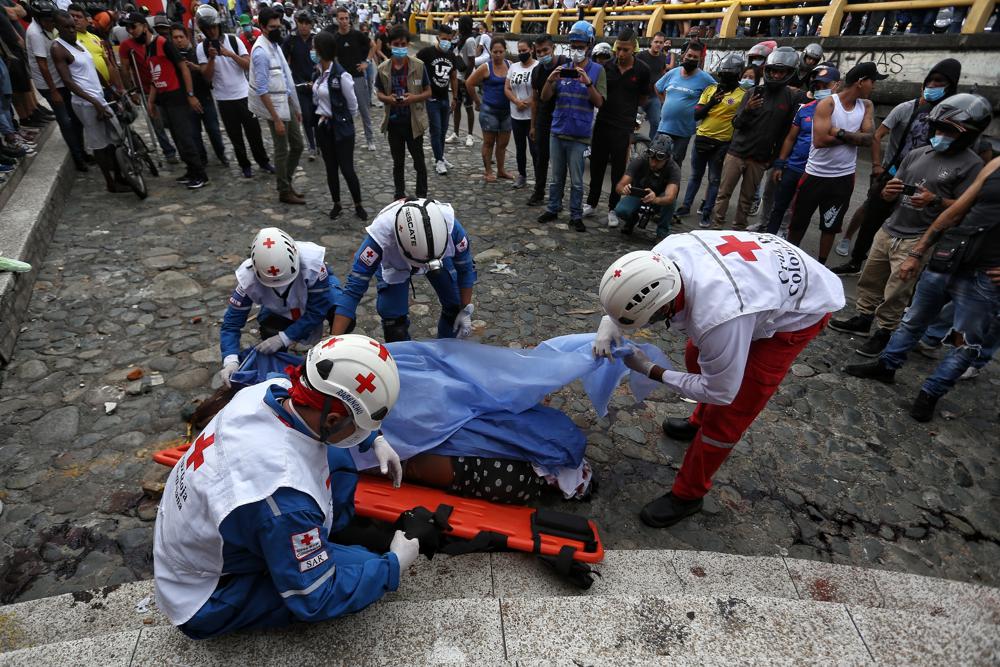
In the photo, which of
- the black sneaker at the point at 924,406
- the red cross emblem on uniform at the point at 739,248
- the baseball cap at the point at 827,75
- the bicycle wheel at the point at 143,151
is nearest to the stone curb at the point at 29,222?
the bicycle wheel at the point at 143,151

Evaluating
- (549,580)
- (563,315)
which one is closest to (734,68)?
(563,315)

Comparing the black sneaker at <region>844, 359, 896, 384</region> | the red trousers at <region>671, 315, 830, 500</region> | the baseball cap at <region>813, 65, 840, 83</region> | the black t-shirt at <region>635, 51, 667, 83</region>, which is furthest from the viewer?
the black t-shirt at <region>635, 51, 667, 83</region>

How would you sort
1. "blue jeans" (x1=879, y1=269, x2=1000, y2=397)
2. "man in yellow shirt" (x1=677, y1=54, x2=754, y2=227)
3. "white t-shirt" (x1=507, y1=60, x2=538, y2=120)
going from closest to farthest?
"blue jeans" (x1=879, y1=269, x2=1000, y2=397)
"man in yellow shirt" (x1=677, y1=54, x2=754, y2=227)
"white t-shirt" (x1=507, y1=60, x2=538, y2=120)

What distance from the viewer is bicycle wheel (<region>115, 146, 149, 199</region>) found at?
21.8 feet

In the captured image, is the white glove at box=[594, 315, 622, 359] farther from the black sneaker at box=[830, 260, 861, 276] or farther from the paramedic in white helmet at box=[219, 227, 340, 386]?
the black sneaker at box=[830, 260, 861, 276]

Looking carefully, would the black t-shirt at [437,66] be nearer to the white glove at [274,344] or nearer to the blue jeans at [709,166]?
the blue jeans at [709,166]

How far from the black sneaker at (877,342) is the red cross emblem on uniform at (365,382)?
4433 mm

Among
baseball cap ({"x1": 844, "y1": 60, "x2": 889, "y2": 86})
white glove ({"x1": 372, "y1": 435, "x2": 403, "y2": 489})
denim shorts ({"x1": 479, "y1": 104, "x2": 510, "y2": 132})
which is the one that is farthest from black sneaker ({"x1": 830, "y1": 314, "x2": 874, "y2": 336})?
Answer: denim shorts ({"x1": 479, "y1": 104, "x2": 510, "y2": 132})

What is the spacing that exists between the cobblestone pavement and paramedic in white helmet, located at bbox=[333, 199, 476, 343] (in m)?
0.75

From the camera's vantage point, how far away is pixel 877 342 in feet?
14.6

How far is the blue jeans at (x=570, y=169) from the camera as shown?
647cm

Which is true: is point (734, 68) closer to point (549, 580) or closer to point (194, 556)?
point (549, 580)

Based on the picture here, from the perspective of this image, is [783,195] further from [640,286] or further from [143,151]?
[143,151]

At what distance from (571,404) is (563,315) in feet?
4.26
